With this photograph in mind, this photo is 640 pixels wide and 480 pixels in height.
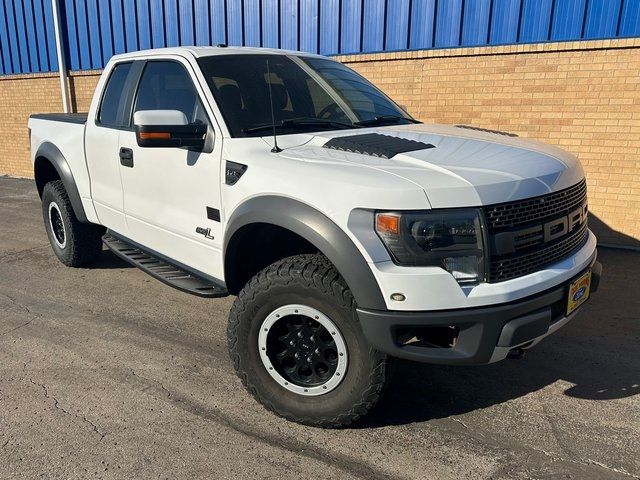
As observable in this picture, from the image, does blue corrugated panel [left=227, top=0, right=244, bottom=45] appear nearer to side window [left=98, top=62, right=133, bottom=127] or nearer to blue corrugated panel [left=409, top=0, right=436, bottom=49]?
blue corrugated panel [left=409, top=0, right=436, bottom=49]

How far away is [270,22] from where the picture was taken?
26.2 ft

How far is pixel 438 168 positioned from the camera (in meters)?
2.37

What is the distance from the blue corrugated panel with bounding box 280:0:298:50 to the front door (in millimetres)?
4402

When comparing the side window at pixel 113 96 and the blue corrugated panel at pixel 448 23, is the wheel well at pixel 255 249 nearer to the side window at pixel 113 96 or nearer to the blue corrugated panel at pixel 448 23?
the side window at pixel 113 96

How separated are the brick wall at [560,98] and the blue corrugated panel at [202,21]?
3.32 meters

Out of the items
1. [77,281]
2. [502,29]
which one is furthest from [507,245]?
[502,29]

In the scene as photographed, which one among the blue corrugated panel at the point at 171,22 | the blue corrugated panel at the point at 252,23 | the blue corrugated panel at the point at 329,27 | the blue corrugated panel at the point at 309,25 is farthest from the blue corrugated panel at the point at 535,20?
the blue corrugated panel at the point at 171,22

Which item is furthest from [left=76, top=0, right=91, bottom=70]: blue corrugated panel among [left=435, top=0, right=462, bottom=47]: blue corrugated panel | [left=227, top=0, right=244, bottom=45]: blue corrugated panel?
[left=435, top=0, right=462, bottom=47]: blue corrugated panel

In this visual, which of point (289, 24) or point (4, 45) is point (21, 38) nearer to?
point (4, 45)

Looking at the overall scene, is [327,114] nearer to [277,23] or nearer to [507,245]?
[507,245]

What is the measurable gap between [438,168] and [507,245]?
46 cm

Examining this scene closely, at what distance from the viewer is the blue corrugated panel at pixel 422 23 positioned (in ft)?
21.8

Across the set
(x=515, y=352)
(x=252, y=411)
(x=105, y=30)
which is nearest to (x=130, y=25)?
(x=105, y=30)

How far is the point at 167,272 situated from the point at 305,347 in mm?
1424
